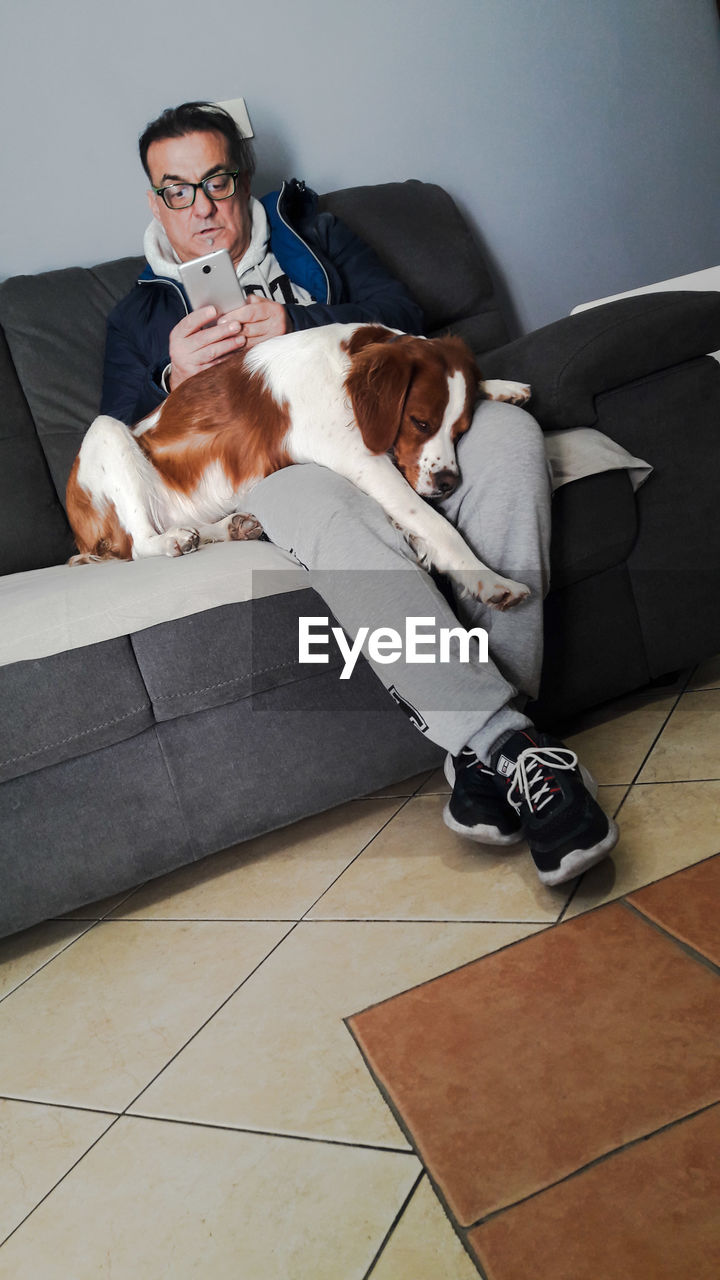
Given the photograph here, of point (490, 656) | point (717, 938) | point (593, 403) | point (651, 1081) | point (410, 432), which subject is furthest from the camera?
point (593, 403)

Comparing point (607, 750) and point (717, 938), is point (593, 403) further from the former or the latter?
point (717, 938)

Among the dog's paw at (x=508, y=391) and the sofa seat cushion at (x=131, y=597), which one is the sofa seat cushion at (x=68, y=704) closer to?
the sofa seat cushion at (x=131, y=597)

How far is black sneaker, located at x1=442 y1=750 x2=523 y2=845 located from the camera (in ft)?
4.28

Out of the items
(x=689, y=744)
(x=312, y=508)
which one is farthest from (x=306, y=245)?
(x=689, y=744)

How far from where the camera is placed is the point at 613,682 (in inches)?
65.4

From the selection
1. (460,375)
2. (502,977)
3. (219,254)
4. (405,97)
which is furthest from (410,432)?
(405,97)

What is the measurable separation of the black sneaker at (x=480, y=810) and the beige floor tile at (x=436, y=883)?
0.05 meters

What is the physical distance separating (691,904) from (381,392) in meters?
0.89

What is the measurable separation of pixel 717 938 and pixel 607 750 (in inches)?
22.8

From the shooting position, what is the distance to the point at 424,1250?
765 mm

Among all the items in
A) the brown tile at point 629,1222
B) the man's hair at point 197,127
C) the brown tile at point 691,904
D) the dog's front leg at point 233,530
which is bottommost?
the brown tile at point 691,904

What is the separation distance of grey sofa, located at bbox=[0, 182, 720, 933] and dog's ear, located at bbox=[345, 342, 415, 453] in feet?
0.84

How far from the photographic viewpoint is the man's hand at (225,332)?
191 cm

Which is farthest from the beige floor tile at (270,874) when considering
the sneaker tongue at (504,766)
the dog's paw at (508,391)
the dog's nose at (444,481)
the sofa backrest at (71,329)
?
the sofa backrest at (71,329)
